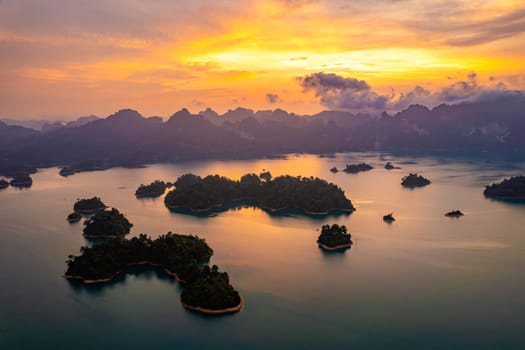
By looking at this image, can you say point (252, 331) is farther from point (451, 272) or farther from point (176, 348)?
point (451, 272)

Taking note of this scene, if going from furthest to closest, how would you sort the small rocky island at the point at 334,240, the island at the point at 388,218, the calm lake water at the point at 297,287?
the island at the point at 388,218 < the small rocky island at the point at 334,240 < the calm lake water at the point at 297,287

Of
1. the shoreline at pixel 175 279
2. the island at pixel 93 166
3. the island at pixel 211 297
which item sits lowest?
the island at pixel 93 166

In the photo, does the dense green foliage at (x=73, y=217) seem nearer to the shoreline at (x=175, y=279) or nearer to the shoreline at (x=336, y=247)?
the shoreline at (x=175, y=279)

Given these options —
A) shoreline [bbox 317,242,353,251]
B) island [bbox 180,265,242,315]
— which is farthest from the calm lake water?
shoreline [bbox 317,242,353,251]

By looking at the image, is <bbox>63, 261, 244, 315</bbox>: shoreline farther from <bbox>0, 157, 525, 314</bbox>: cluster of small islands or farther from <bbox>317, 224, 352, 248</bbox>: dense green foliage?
<bbox>317, 224, 352, 248</bbox>: dense green foliage

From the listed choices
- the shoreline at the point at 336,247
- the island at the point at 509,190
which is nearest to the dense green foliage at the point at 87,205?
the shoreline at the point at 336,247

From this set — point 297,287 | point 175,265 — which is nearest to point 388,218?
point 297,287
